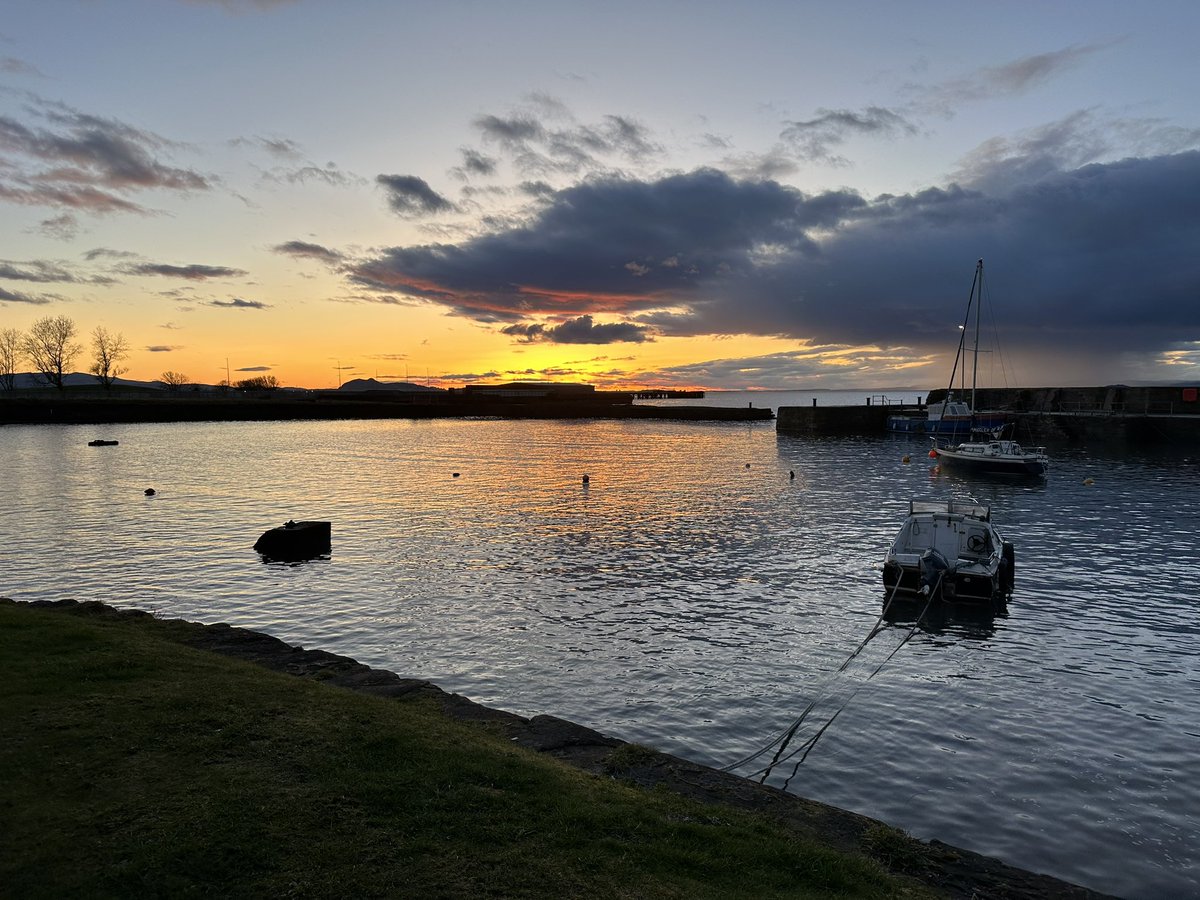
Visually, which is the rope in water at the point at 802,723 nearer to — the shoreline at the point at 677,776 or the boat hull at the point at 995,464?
the shoreline at the point at 677,776

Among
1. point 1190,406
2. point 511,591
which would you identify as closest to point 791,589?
point 511,591

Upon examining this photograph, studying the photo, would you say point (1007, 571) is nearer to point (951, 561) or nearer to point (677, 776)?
point (951, 561)

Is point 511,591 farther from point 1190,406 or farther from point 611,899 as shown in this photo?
point 1190,406

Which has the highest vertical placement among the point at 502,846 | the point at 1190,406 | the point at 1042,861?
the point at 1190,406

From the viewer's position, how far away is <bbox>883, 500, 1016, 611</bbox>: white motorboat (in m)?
26.0

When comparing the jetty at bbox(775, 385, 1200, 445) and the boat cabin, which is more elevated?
the jetty at bbox(775, 385, 1200, 445)

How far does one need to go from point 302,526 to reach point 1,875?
27194 mm

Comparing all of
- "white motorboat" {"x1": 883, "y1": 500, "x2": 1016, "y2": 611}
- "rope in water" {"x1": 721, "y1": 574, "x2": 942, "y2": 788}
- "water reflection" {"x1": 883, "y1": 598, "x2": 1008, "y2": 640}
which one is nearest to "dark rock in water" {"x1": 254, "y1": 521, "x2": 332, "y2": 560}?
"rope in water" {"x1": 721, "y1": 574, "x2": 942, "y2": 788}

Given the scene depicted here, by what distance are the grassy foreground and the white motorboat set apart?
18.5m

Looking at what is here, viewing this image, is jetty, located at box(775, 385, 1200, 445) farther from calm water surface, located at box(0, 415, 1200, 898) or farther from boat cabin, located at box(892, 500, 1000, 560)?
boat cabin, located at box(892, 500, 1000, 560)

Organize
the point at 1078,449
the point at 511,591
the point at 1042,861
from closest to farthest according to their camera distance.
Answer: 1. the point at 1042,861
2. the point at 511,591
3. the point at 1078,449

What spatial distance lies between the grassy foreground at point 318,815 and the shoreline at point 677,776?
2.47ft

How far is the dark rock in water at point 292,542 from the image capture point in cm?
3186

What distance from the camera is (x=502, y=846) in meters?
7.87
